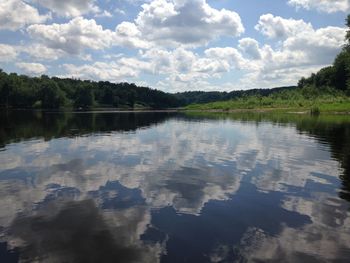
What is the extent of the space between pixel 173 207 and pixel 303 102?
Answer: 145 metres

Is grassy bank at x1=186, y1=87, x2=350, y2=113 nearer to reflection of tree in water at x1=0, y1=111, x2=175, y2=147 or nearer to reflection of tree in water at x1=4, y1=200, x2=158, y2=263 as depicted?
reflection of tree in water at x1=0, y1=111, x2=175, y2=147

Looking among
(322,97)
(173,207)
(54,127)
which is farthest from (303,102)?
(173,207)

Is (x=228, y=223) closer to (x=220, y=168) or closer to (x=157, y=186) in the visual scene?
(x=157, y=186)

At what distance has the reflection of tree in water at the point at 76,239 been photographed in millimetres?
11983

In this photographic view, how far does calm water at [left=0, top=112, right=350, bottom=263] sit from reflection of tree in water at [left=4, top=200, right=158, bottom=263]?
1.4 inches

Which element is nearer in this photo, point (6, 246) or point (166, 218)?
point (6, 246)

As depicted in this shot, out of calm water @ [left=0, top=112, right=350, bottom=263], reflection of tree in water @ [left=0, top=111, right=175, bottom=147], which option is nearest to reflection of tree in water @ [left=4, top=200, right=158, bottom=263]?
calm water @ [left=0, top=112, right=350, bottom=263]

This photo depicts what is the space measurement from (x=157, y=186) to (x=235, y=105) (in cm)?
17193

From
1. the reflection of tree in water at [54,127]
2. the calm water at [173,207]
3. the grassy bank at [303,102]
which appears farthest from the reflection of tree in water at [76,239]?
the grassy bank at [303,102]

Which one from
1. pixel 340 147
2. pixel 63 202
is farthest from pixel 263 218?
pixel 340 147

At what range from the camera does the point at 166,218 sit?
51.8 feet

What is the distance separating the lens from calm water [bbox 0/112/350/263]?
41.2 ft

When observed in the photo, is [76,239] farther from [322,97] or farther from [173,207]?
[322,97]

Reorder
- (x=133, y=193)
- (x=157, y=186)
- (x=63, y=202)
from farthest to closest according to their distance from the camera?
1. (x=157, y=186)
2. (x=133, y=193)
3. (x=63, y=202)
